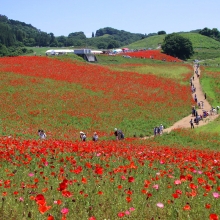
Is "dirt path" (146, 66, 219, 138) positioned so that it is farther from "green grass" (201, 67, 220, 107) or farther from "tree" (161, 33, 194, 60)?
"tree" (161, 33, 194, 60)

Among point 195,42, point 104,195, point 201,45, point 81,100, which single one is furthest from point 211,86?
point 195,42

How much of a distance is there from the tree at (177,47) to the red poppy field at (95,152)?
192 ft

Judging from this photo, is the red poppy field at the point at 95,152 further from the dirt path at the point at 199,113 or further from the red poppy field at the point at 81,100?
the dirt path at the point at 199,113

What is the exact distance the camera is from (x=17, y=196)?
5.94m

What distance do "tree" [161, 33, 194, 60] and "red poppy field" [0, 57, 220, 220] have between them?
192 ft

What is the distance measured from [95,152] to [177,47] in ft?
352

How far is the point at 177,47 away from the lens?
113875 millimetres

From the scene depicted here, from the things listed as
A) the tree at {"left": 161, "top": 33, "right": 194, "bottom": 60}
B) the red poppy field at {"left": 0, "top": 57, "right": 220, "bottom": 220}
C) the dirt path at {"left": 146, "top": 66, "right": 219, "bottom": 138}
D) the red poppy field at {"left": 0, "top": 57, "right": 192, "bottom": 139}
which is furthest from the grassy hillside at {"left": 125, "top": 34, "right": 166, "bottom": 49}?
the red poppy field at {"left": 0, "top": 57, "right": 192, "bottom": 139}

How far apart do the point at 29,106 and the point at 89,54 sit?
1726 inches

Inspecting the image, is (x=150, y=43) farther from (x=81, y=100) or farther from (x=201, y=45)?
(x=81, y=100)

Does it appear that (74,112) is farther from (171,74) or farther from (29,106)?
(171,74)

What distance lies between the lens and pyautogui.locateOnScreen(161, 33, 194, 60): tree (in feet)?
373

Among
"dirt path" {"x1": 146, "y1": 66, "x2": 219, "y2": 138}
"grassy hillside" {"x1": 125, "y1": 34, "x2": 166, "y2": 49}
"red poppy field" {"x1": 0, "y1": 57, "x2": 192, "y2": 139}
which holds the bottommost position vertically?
"dirt path" {"x1": 146, "y1": 66, "x2": 219, "y2": 138}

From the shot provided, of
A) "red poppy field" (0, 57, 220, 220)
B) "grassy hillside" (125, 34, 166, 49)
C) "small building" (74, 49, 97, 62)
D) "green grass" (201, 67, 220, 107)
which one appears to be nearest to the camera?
"red poppy field" (0, 57, 220, 220)
